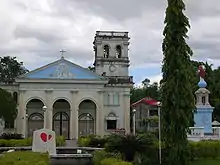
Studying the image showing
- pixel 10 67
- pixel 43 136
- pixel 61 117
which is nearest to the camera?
pixel 43 136

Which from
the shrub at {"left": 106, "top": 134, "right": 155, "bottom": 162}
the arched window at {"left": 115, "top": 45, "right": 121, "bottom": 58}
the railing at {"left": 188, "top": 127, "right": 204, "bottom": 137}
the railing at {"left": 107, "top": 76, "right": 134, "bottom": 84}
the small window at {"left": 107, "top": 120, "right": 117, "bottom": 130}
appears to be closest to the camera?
the shrub at {"left": 106, "top": 134, "right": 155, "bottom": 162}

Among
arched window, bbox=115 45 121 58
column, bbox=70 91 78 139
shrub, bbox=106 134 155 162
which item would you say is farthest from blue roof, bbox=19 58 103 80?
shrub, bbox=106 134 155 162

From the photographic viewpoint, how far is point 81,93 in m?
65.6

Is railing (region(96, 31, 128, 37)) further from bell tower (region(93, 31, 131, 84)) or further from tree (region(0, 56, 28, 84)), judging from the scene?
tree (region(0, 56, 28, 84))

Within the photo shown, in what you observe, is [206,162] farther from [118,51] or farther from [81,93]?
[118,51]

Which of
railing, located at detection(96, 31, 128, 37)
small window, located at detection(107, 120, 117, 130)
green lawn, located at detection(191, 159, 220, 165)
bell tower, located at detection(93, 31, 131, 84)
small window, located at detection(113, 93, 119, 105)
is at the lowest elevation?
green lawn, located at detection(191, 159, 220, 165)

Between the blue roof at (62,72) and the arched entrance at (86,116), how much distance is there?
12.7 ft

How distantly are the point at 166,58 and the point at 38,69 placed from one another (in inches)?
1714

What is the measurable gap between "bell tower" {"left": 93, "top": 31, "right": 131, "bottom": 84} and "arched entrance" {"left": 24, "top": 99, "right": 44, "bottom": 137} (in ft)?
31.6

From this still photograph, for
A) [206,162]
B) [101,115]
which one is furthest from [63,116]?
[206,162]

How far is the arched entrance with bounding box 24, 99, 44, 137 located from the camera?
66.1 m

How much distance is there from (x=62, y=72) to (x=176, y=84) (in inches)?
1712

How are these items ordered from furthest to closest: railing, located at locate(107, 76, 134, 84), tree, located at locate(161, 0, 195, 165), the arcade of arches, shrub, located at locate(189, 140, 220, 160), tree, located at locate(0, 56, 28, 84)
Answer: tree, located at locate(0, 56, 28, 84), railing, located at locate(107, 76, 134, 84), the arcade of arches, shrub, located at locate(189, 140, 220, 160), tree, located at locate(161, 0, 195, 165)

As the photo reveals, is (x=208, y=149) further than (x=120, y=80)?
No
